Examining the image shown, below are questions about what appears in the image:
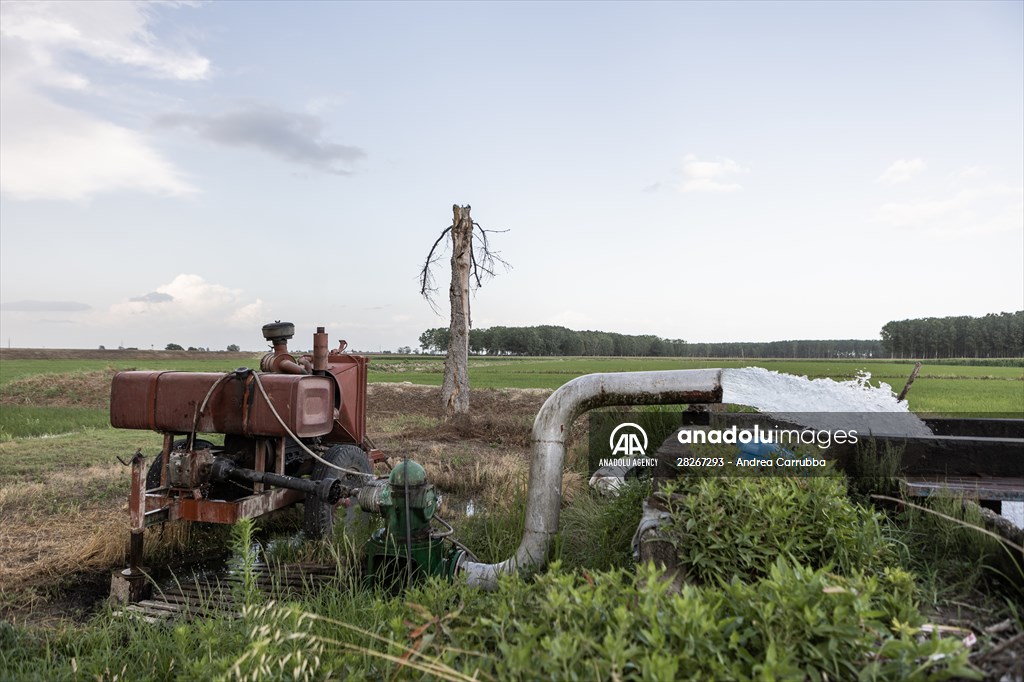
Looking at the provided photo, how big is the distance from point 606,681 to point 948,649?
2.88 ft

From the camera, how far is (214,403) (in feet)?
17.3

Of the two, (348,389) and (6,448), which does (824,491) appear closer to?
(348,389)

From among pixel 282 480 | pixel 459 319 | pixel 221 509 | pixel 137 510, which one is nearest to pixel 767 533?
pixel 282 480

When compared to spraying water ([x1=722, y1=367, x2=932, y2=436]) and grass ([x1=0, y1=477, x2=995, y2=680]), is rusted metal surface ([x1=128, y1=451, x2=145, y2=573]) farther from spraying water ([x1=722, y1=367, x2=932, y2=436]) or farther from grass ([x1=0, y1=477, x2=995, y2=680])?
spraying water ([x1=722, y1=367, x2=932, y2=436])

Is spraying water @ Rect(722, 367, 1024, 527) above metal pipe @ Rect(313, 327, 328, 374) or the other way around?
the other way around

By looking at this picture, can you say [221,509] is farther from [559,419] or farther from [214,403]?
[559,419]

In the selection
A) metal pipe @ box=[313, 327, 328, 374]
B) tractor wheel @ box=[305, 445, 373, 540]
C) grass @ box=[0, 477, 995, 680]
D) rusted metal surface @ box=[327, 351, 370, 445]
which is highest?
metal pipe @ box=[313, 327, 328, 374]

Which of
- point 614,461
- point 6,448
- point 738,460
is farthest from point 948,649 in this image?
point 6,448

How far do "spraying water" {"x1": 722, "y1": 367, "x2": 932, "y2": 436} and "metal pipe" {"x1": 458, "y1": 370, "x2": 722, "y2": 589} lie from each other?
255 millimetres

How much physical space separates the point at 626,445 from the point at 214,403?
419 centimetres

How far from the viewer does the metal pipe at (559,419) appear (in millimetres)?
4176

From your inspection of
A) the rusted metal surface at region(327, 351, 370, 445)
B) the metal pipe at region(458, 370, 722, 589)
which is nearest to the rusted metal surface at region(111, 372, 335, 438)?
the rusted metal surface at region(327, 351, 370, 445)

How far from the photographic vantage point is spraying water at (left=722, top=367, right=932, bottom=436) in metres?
4.71

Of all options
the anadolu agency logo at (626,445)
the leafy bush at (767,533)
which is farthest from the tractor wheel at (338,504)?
the leafy bush at (767,533)
